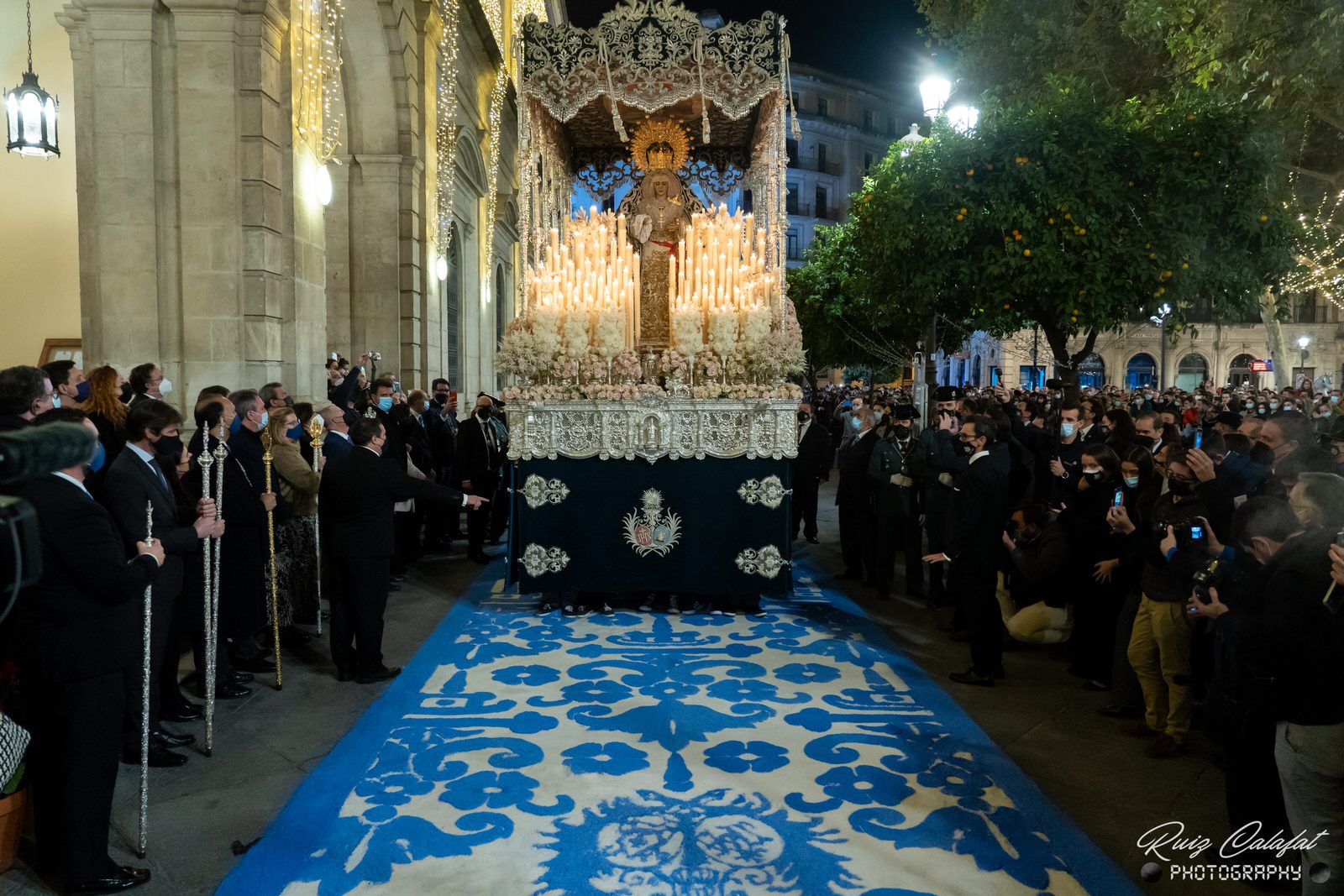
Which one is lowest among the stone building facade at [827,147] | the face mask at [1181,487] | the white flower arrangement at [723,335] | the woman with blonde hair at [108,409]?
the face mask at [1181,487]

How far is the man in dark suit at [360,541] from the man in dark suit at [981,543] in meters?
3.78

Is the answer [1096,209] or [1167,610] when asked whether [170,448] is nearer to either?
[1167,610]

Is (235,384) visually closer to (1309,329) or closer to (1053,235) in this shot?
(1053,235)

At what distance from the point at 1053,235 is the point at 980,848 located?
11.7 meters

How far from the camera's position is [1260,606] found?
11.8 ft

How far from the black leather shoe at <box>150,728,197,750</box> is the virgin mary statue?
6.60 m

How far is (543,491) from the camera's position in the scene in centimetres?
799

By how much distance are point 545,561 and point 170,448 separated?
3.55 m

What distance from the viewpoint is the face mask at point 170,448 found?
4714mm

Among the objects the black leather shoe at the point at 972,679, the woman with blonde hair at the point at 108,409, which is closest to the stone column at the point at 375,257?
the woman with blonde hair at the point at 108,409

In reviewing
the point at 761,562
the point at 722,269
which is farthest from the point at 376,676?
the point at 722,269

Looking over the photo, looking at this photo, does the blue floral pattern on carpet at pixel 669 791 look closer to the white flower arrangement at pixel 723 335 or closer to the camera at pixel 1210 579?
the camera at pixel 1210 579

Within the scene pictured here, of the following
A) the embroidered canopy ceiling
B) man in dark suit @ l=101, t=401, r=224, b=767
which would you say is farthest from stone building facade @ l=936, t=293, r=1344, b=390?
man in dark suit @ l=101, t=401, r=224, b=767

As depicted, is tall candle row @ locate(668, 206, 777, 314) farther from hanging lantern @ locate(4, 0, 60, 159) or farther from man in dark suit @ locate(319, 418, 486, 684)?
hanging lantern @ locate(4, 0, 60, 159)
